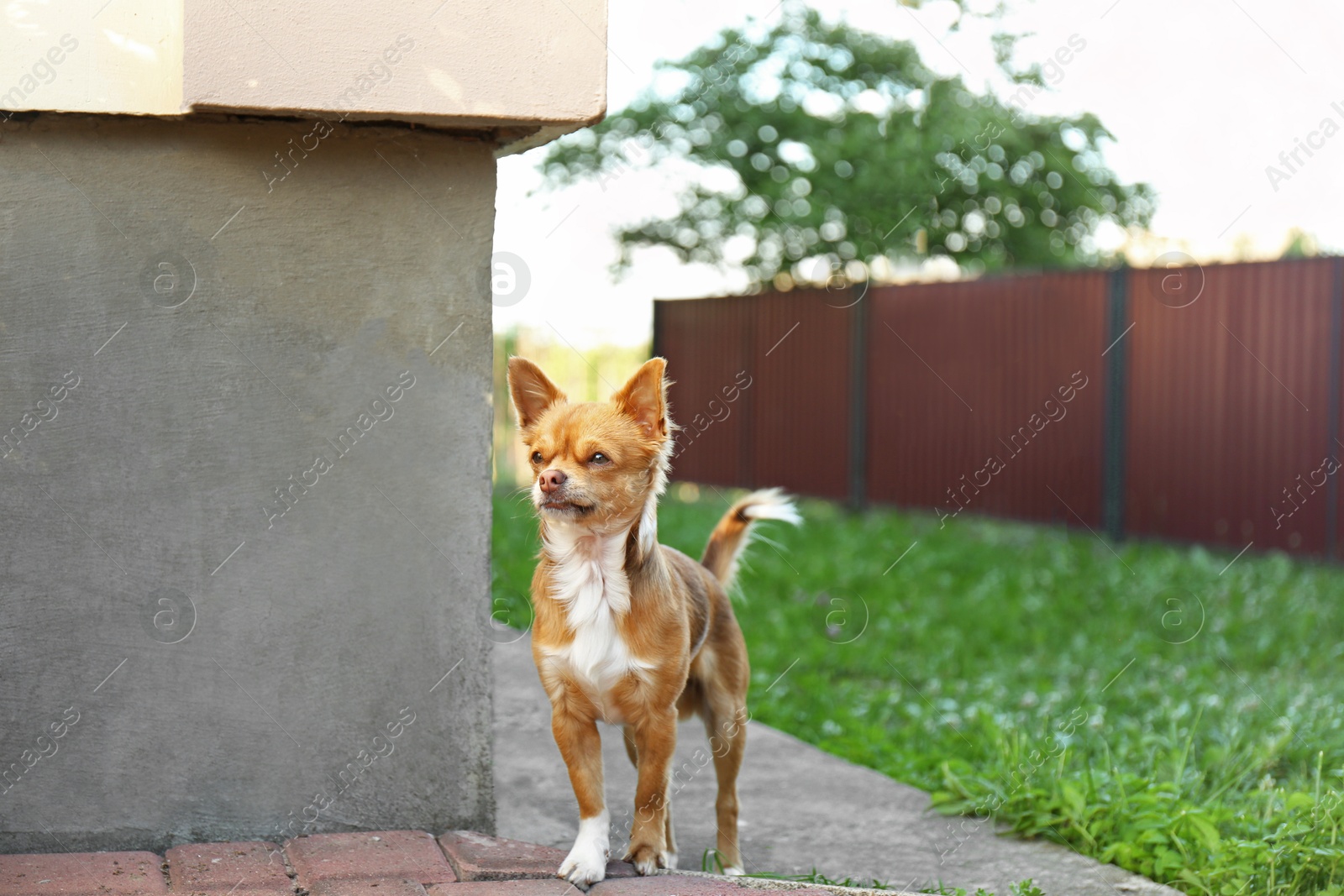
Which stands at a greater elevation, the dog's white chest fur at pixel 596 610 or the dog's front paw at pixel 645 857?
the dog's white chest fur at pixel 596 610

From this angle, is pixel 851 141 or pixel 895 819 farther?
pixel 851 141

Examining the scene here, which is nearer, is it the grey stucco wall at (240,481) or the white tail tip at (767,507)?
the grey stucco wall at (240,481)

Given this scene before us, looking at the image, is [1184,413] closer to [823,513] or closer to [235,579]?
[823,513]

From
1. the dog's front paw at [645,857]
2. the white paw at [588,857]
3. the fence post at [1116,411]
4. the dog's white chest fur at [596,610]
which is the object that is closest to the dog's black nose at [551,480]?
the dog's white chest fur at [596,610]

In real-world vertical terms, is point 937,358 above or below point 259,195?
below

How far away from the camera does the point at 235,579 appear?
12.4 feet

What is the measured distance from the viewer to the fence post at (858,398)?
14344mm

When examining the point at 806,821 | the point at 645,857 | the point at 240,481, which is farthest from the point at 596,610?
the point at 806,821

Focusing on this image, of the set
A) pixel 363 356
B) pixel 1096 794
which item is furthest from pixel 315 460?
pixel 1096 794

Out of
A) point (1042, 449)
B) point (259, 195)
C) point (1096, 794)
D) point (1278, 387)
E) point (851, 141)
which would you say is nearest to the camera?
point (259, 195)

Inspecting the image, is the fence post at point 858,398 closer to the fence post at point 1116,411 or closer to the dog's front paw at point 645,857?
the fence post at point 1116,411

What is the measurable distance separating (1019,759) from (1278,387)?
7110 millimetres

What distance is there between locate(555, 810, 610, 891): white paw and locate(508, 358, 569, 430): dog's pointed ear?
44.0 inches

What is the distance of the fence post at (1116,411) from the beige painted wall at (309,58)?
Result: 922cm
